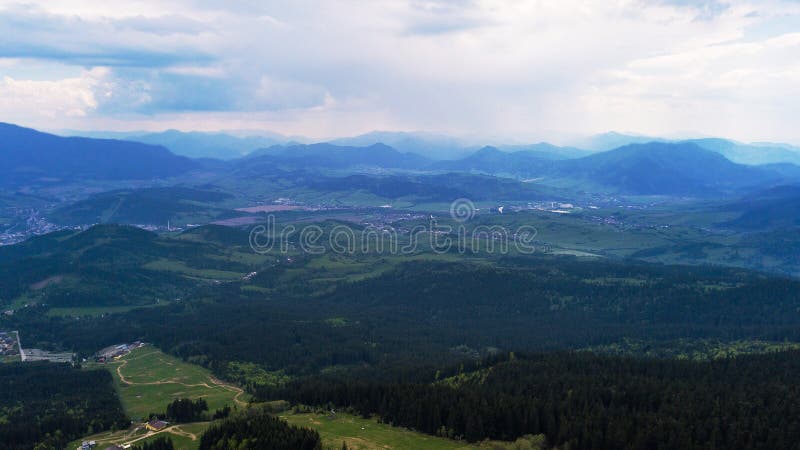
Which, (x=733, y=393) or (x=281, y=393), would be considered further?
(x=281, y=393)

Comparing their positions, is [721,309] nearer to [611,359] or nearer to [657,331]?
[657,331]

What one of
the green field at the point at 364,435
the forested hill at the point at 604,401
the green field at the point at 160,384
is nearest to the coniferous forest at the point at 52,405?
the green field at the point at 160,384

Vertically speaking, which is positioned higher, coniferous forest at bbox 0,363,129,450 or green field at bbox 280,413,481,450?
Result: green field at bbox 280,413,481,450

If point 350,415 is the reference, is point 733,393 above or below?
above

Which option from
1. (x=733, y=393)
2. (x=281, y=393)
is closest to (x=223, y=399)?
(x=281, y=393)

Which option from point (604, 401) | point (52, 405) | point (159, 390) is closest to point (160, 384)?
point (159, 390)

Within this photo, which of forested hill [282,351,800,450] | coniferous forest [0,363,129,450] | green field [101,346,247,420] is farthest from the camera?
green field [101,346,247,420]

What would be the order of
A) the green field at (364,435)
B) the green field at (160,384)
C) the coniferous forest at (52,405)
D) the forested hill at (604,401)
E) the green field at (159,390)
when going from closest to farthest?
the forested hill at (604,401), the green field at (364,435), the green field at (159,390), the coniferous forest at (52,405), the green field at (160,384)

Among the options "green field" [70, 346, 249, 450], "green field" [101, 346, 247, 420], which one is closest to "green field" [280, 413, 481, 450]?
"green field" [70, 346, 249, 450]

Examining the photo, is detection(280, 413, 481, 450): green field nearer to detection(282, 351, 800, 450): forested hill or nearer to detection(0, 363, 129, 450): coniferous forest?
detection(282, 351, 800, 450): forested hill

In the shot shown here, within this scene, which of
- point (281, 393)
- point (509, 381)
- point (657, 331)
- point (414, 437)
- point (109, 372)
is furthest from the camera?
point (657, 331)

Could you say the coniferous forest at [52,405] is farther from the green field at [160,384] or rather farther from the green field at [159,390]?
the green field at [160,384]
